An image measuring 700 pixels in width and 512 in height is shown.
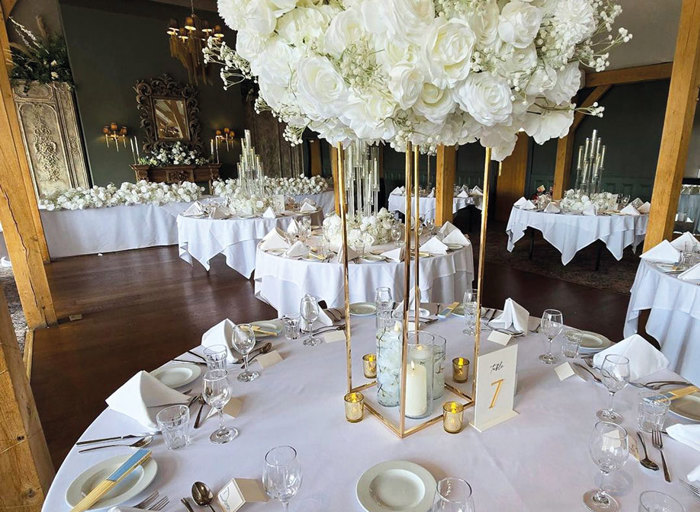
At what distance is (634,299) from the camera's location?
2908 mm

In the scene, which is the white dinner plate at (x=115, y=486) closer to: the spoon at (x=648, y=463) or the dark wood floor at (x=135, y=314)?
the spoon at (x=648, y=463)

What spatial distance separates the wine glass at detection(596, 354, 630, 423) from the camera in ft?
3.62

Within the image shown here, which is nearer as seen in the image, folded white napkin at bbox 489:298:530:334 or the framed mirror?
folded white napkin at bbox 489:298:530:334

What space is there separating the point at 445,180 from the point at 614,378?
4.71 meters

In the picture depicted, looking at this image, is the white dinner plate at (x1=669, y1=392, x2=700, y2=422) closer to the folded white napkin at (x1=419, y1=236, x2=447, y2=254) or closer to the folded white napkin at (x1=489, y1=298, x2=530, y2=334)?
the folded white napkin at (x1=489, y1=298, x2=530, y2=334)

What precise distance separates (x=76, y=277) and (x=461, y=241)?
5132mm

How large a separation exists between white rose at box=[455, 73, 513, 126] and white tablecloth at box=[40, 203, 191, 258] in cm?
709

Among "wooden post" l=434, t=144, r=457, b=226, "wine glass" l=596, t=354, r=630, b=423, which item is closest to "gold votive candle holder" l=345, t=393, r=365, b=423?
"wine glass" l=596, t=354, r=630, b=423

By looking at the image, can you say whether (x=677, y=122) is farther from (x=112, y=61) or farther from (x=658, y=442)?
(x=112, y=61)

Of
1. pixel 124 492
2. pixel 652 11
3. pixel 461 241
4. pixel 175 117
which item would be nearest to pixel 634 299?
pixel 461 241

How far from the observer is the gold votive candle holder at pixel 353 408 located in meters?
1.10

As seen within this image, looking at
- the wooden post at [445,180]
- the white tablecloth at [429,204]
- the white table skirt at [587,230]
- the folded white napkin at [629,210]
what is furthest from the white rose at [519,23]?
the white tablecloth at [429,204]

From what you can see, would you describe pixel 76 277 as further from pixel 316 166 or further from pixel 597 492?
pixel 316 166

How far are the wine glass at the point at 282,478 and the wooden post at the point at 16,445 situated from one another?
1143 millimetres
